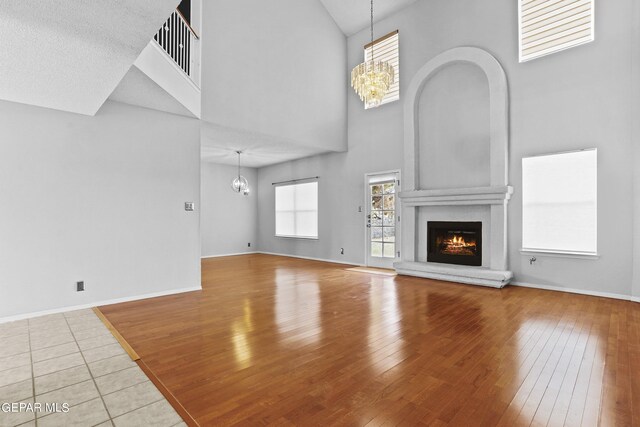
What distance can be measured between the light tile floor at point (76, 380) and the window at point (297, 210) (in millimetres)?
5832

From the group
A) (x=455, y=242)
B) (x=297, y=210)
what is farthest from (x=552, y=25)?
(x=297, y=210)

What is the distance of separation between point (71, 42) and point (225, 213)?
7.38 meters

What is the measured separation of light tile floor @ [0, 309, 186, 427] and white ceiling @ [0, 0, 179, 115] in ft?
8.00

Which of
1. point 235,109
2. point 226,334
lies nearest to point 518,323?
point 226,334

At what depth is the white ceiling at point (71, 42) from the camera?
6.48 feet

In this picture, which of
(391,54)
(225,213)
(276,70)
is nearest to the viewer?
(276,70)

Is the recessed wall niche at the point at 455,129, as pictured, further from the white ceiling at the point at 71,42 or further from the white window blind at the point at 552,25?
the white ceiling at the point at 71,42

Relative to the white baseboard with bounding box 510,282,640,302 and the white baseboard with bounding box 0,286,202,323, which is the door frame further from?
the white baseboard with bounding box 0,286,202,323

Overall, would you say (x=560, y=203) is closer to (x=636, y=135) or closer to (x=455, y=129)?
(x=636, y=135)

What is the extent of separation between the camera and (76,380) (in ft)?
7.25

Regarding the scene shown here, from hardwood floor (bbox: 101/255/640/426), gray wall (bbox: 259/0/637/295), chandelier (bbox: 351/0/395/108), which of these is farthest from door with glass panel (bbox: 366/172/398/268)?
hardwood floor (bbox: 101/255/640/426)

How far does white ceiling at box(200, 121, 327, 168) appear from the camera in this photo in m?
6.00

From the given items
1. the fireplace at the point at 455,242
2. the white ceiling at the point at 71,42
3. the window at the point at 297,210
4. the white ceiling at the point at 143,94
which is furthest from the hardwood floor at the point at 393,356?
the window at the point at 297,210

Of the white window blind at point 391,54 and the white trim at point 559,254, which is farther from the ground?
the white window blind at point 391,54
